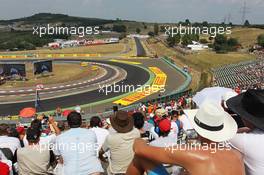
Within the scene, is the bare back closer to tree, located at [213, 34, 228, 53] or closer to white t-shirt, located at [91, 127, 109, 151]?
white t-shirt, located at [91, 127, 109, 151]


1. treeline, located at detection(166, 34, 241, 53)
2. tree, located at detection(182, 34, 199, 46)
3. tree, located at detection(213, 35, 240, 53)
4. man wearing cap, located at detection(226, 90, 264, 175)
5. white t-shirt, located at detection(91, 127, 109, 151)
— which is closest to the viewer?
man wearing cap, located at detection(226, 90, 264, 175)

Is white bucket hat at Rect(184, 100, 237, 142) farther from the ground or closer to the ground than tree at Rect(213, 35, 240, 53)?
farther from the ground

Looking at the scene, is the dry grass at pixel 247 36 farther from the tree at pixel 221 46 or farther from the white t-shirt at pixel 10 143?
the white t-shirt at pixel 10 143

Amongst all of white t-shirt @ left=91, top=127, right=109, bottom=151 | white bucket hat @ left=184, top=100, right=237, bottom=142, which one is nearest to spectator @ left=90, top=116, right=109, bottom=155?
white t-shirt @ left=91, top=127, right=109, bottom=151

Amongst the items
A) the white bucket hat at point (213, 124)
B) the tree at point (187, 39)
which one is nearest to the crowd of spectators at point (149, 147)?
the white bucket hat at point (213, 124)

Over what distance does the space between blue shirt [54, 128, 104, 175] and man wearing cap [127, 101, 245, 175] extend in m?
2.11

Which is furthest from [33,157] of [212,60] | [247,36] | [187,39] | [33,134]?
[247,36]

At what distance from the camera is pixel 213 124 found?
9.53 ft

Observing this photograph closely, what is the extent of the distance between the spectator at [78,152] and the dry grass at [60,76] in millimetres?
40813

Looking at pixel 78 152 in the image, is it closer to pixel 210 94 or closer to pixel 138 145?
pixel 138 145

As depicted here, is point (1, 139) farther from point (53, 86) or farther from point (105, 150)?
point (53, 86)

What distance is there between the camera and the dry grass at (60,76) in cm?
4553

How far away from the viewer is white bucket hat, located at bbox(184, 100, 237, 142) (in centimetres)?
287

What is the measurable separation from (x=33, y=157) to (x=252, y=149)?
3061 mm
